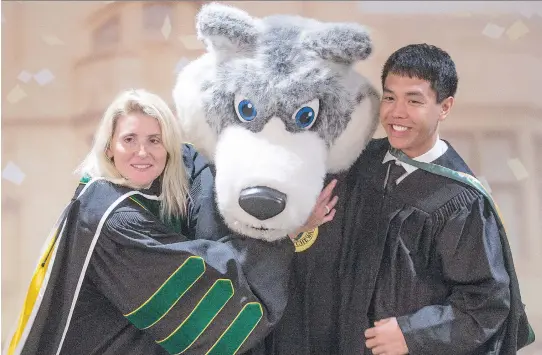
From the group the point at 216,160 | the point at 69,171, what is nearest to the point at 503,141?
the point at 216,160

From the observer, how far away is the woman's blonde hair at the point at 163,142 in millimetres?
1289

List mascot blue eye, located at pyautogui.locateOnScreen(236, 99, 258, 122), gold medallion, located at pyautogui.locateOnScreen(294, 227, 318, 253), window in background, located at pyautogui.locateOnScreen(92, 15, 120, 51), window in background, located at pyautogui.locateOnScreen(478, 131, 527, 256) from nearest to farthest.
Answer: mascot blue eye, located at pyautogui.locateOnScreen(236, 99, 258, 122)
gold medallion, located at pyautogui.locateOnScreen(294, 227, 318, 253)
window in background, located at pyautogui.locateOnScreen(478, 131, 527, 256)
window in background, located at pyautogui.locateOnScreen(92, 15, 120, 51)

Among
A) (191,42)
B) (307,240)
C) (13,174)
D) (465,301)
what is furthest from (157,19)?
(465,301)

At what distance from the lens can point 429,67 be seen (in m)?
1.24

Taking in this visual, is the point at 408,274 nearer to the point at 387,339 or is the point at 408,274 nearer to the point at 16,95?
the point at 387,339

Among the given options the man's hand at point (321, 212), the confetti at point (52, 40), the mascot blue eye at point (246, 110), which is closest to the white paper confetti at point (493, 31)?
the man's hand at point (321, 212)

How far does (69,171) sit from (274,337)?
39.1 inches

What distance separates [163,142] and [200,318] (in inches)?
15.9

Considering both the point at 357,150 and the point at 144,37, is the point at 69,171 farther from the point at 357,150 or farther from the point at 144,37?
the point at 357,150

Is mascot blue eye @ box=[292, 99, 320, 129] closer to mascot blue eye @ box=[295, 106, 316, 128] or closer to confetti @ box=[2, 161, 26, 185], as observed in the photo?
mascot blue eye @ box=[295, 106, 316, 128]

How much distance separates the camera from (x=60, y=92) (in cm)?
197

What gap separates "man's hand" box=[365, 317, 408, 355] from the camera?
4.02ft

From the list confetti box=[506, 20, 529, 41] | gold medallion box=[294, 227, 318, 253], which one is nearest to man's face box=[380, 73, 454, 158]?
gold medallion box=[294, 227, 318, 253]

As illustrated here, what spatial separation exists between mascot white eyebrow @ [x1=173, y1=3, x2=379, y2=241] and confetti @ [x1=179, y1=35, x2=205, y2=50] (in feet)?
2.05
